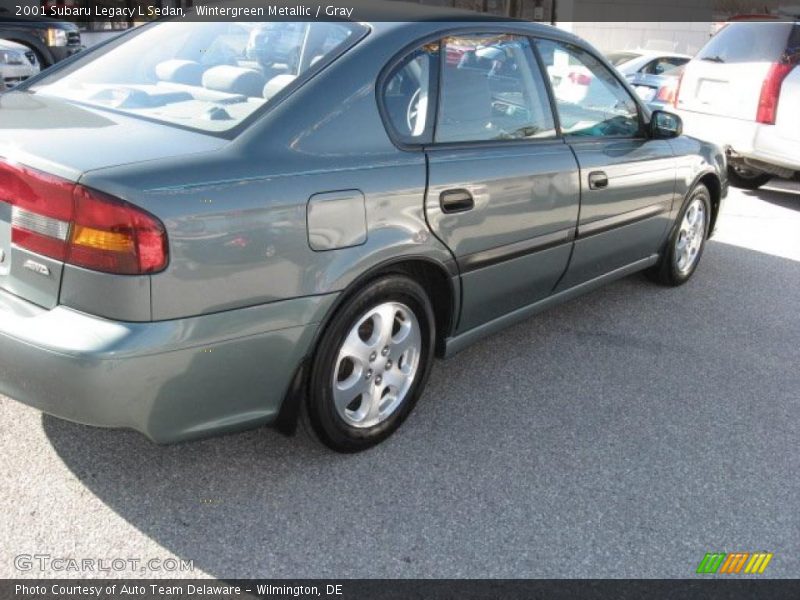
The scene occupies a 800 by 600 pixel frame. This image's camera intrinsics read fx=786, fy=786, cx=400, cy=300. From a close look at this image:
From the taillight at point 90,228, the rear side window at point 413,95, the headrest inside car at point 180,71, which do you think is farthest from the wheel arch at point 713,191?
the taillight at point 90,228

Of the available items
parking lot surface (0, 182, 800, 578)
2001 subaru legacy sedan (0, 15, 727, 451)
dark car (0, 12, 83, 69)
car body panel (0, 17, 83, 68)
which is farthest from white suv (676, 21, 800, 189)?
dark car (0, 12, 83, 69)

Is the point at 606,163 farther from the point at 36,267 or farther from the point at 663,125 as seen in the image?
the point at 36,267

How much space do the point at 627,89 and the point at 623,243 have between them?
0.83m

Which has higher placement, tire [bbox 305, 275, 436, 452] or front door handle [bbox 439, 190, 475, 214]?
front door handle [bbox 439, 190, 475, 214]

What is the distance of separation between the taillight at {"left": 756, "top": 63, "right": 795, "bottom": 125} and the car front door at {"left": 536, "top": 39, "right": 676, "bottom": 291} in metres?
3.07

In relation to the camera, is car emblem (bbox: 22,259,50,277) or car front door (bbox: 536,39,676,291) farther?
car front door (bbox: 536,39,676,291)

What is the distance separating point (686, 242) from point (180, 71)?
340 cm

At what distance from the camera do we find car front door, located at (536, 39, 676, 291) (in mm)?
3693

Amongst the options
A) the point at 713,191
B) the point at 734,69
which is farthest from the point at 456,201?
the point at 734,69

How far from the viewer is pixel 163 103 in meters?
2.76

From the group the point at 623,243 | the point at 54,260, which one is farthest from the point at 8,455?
the point at 623,243

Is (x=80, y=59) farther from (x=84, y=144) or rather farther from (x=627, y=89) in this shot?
(x=627, y=89)

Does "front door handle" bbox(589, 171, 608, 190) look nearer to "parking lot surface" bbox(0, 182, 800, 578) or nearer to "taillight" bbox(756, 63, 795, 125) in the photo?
"parking lot surface" bbox(0, 182, 800, 578)

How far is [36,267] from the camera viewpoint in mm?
2283
